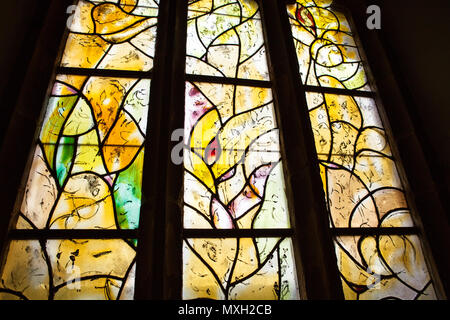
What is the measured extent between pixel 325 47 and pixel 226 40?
2.64ft

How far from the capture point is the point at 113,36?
2.40 metres

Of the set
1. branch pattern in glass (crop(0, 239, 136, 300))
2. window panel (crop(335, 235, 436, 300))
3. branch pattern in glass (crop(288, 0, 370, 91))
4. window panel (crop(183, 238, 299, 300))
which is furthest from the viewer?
branch pattern in glass (crop(288, 0, 370, 91))

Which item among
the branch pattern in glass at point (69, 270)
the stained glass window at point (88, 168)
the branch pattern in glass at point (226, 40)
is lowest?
the branch pattern in glass at point (69, 270)

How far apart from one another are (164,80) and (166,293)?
1.26 metres

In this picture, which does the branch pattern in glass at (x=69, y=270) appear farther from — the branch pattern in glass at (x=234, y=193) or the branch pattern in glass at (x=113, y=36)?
the branch pattern in glass at (x=113, y=36)

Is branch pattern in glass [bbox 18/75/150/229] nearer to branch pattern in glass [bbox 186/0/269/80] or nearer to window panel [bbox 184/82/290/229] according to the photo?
window panel [bbox 184/82/290/229]

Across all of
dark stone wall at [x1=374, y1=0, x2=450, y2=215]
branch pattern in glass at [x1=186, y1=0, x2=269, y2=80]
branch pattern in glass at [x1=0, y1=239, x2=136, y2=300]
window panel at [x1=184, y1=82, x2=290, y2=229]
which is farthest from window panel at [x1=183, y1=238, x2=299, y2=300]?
branch pattern in glass at [x1=186, y1=0, x2=269, y2=80]

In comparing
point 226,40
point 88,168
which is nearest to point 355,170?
point 226,40

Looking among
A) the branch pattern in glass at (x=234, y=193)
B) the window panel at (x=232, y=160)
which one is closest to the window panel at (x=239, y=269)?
the branch pattern in glass at (x=234, y=193)

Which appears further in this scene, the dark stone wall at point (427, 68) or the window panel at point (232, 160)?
the dark stone wall at point (427, 68)

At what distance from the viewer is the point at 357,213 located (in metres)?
2.01

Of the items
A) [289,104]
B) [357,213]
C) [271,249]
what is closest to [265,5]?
[289,104]

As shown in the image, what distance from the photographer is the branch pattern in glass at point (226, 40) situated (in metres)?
2.37

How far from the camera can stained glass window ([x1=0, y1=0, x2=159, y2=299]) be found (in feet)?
5.23
